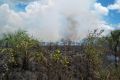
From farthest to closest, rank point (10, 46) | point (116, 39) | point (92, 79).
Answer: point (116, 39), point (10, 46), point (92, 79)

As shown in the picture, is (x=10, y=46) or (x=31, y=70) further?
(x=10, y=46)

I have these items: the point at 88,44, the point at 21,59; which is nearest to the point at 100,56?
the point at 88,44

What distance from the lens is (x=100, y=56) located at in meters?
16.2

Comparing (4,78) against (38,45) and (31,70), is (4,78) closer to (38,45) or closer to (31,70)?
(31,70)

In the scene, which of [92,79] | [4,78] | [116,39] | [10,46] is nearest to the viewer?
[4,78]

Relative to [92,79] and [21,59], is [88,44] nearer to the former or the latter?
[92,79]

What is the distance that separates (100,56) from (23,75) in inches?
143

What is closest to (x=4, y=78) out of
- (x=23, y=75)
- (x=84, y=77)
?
(x=23, y=75)

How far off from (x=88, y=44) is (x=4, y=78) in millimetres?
3996

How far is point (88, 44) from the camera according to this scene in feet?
52.4

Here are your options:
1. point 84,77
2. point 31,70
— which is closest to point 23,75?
point 31,70

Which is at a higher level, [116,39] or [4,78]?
[116,39]

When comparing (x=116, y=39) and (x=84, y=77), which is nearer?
(x=84, y=77)

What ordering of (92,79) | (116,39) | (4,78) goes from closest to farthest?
1. (4,78)
2. (92,79)
3. (116,39)
